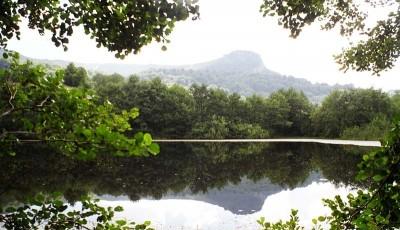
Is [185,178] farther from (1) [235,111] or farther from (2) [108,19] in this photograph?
(1) [235,111]

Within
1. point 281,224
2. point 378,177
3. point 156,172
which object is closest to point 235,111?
point 156,172

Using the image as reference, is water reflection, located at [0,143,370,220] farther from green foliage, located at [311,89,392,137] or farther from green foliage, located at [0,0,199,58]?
green foliage, located at [311,89,392,137]

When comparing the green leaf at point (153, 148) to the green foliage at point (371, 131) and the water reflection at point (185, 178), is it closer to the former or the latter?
the water reflection at point (185, 178)

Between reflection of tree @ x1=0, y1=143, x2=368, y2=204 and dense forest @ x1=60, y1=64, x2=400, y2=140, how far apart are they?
30455mm

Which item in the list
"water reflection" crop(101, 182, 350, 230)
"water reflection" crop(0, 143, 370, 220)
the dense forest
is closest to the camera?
"water reflection" crop(101, 182, 350, 230)

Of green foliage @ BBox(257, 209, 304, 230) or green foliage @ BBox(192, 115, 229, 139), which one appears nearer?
green foliage @ BBox(257, 209, 304, 230)

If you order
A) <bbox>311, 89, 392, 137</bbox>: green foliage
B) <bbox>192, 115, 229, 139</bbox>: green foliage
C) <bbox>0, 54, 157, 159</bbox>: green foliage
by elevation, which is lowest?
<bbox>192, 115, 229, 139</bbox>: green foliage

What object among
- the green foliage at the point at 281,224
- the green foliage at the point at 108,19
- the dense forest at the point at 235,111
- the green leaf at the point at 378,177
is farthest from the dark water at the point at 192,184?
the dense forest at the point at 235,111

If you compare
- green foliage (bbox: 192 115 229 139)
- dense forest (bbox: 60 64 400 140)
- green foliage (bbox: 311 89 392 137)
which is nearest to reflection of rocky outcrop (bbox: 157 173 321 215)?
green foliage (bbox: 192 115 229 139)

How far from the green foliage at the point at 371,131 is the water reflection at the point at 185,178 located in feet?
67.3

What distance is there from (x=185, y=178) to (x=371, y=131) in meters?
39.9

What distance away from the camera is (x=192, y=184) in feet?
82.9

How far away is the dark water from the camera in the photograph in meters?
19.5

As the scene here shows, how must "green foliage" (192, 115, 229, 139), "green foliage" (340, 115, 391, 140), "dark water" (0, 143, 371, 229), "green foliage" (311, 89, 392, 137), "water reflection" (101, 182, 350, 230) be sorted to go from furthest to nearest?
"green foliage" (311, 89, 392, 137) < "green foliage" (192, 115, 229, 139) < "green foliage" (340, 115, 391, 140) < "dark water" (0, 143, 371, 229) < "water reflection" (101, 182, 350, 230)
